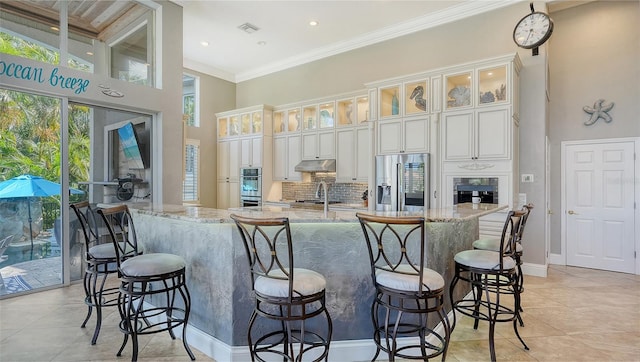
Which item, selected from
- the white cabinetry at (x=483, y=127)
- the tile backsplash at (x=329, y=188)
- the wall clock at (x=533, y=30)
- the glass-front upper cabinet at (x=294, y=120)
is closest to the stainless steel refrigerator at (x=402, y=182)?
the white cabinetry at (x=483, y=127)

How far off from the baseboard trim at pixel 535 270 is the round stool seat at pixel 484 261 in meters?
2.57

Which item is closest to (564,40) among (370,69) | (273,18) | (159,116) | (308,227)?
(370,69)

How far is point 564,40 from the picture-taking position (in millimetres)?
5133

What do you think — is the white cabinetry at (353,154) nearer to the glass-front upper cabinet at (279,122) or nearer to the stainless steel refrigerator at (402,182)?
the stainless steel refrigerator at (402,182)

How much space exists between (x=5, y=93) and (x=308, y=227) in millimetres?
3857

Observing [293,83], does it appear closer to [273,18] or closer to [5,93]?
[273,18]

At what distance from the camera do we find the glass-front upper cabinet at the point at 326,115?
6.30 m

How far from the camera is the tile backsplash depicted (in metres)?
6.34

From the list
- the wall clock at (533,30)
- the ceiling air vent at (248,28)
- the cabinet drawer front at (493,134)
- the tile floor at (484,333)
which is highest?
the ceiling air vent at (248,28)

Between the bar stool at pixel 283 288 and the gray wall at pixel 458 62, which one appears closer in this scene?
the bar stool at pixel 283 288

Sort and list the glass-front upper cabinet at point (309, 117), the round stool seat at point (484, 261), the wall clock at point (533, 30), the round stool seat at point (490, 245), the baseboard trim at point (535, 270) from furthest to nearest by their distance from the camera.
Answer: the glass-front upper cabinet at point (309, 117) → the baseboard trim at point (535, 270) → the wall clock at point (533, 30) → the round stool seat at point (490, 245) → the round stool seat at point (484, 261)

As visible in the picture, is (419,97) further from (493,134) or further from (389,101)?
(493,134)

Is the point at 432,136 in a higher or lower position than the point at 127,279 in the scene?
higher

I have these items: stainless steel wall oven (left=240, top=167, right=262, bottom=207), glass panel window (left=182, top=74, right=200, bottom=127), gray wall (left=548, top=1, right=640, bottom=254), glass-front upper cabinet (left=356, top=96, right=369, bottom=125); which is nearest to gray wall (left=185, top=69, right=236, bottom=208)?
glass panel window (left=182, top=74, right=200, bottom=127)
